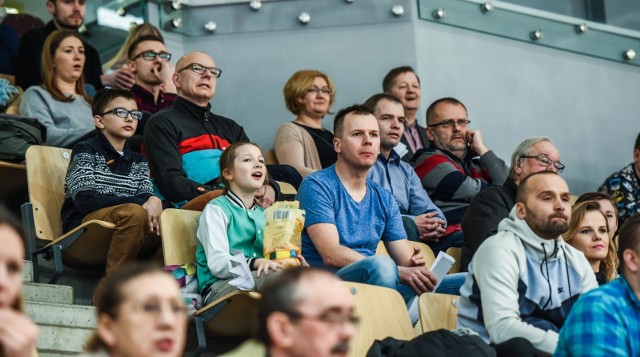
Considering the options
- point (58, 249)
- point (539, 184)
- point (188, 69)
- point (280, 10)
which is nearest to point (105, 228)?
point (58, 249)

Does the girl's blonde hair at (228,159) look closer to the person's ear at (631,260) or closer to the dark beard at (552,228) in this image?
the dark beard at (552,228)

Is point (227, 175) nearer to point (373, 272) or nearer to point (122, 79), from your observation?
point (373, 272)

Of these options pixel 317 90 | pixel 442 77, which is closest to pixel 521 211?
pixel 317 90

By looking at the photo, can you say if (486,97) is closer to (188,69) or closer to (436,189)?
(436,189)

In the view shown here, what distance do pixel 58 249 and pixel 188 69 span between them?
4.36 ft

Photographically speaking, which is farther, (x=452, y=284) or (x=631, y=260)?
(x=452, y=284)

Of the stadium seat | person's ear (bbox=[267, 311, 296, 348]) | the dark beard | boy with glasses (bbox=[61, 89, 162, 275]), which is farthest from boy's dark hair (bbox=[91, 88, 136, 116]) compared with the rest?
person's ear (bbox=[267, 311, 296, 348])

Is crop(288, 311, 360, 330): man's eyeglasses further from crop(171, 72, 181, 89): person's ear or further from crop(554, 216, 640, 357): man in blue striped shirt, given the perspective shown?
crop(171, 72, 181, 89): person's ear

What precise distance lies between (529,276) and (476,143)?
222cm

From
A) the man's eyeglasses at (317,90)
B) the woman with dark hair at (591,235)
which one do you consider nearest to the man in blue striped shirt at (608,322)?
the woman with dark hair at (591,235)

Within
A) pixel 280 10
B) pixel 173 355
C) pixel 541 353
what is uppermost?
pixel 280 10

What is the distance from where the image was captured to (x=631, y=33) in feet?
25.1

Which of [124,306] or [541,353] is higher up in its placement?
[124,306]

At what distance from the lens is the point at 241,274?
4.20 m
